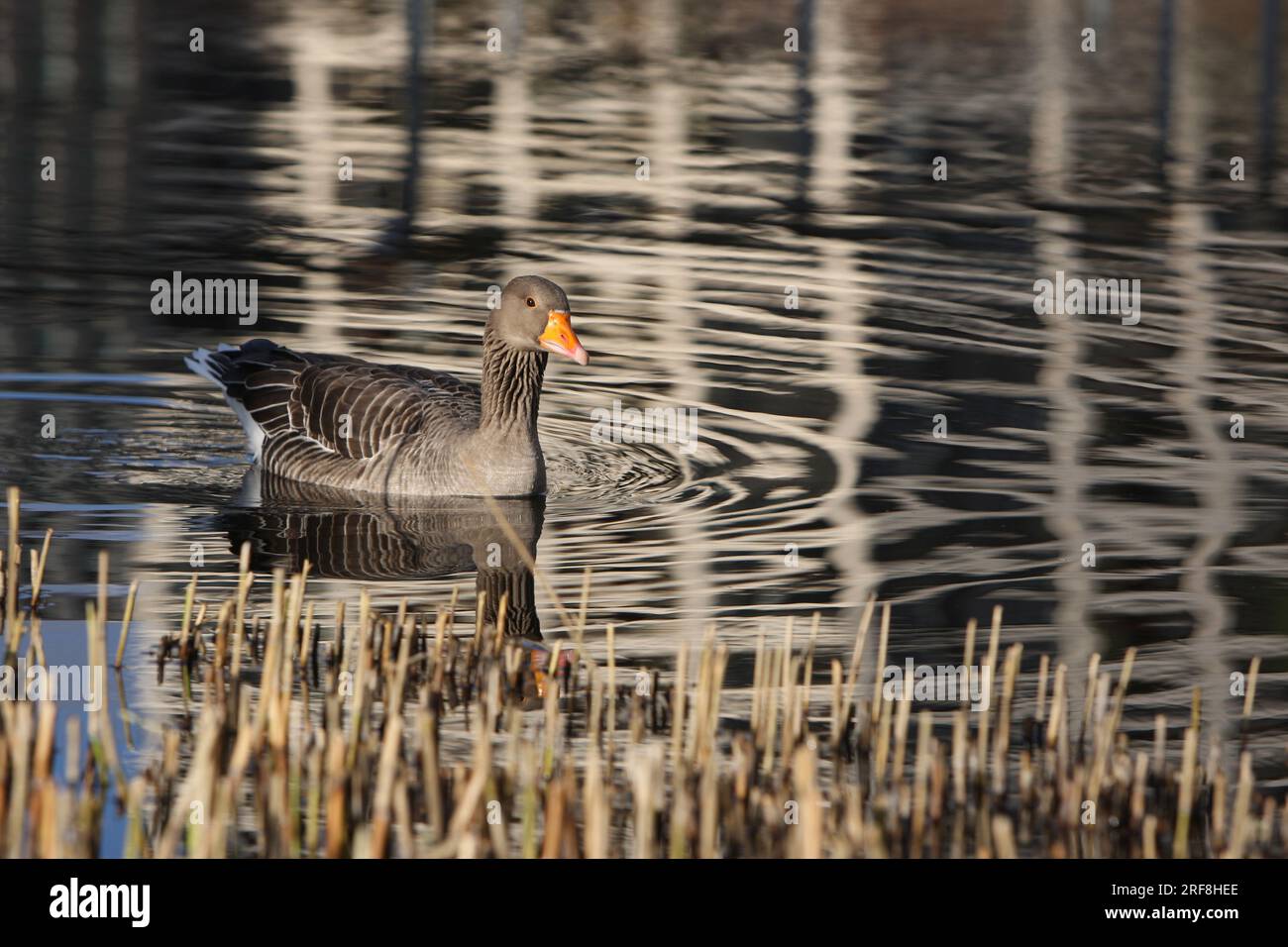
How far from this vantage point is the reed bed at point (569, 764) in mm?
7805

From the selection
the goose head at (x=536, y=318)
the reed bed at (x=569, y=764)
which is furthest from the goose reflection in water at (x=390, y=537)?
the reed bed at (x=569, y=764)

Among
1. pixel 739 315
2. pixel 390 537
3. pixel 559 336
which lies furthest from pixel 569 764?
pixel 739 315

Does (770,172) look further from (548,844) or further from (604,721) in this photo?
(548,844)

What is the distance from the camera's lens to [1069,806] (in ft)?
28.2

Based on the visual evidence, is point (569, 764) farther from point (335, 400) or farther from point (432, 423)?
point (335, 400)

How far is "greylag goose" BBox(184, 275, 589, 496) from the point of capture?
46.1ft

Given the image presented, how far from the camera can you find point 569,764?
8586 millimetres

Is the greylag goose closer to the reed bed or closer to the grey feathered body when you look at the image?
the grey feathered body

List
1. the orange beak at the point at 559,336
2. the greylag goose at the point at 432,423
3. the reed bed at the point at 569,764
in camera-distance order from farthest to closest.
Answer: the greylag goose at the point at 432,423
the orange beak at the point at 559,336
the reed bed at the point at 569,764

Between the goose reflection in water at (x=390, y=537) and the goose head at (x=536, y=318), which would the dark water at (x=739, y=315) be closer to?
the goose reflection in water at (x=390, y=537)

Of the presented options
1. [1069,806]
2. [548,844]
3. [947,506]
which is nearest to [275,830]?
[548,844]

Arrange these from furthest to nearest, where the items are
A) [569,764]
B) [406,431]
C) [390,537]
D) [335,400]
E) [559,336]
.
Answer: [335,400] → [406,431] → [559,336] → [390,537] → [569,764]

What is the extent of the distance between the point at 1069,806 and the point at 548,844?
231 centimetres

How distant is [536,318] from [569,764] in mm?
5893
